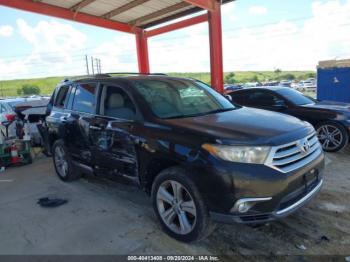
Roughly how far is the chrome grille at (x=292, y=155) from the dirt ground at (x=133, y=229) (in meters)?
0.83

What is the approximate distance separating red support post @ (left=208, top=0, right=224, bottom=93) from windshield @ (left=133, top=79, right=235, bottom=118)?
6.07 meters

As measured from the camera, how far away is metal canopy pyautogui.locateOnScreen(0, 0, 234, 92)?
9.86m

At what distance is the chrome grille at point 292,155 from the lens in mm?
2820

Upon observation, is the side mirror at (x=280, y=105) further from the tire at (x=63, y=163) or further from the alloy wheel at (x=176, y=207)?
the alloy wheel at (x=176, y=207)

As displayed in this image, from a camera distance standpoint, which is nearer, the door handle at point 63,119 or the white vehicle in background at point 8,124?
the door handle at point 63,119

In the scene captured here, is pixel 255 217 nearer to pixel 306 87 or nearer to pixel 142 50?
pixel 142 50

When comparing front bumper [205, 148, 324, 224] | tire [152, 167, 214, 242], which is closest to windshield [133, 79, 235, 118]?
tire [152, 167, 214, 242]

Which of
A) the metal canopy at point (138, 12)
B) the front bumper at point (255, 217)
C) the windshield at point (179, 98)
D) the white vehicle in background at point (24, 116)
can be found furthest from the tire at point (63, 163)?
the metal canopy at point (138, 12)

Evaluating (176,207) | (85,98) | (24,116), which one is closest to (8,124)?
(24,116)

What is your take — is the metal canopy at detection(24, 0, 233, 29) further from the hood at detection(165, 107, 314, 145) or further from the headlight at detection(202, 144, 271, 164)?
the headlight at detection(202, 144, 271, 164)

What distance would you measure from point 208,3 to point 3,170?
7.54 metres

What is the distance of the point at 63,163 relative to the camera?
5.46 m

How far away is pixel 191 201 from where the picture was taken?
119 inches

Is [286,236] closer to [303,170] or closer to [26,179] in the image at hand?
[303,170]
